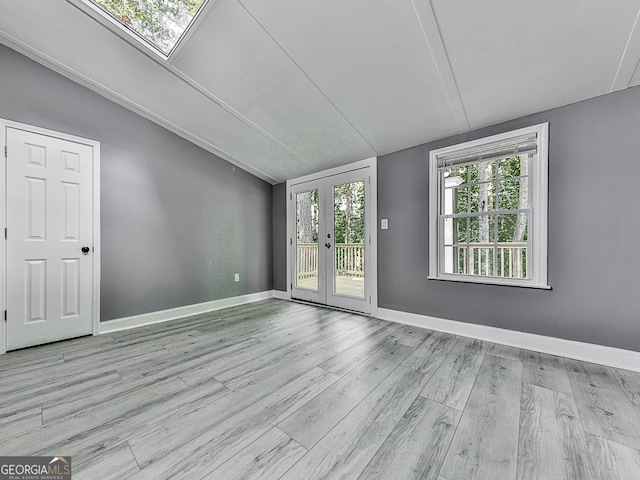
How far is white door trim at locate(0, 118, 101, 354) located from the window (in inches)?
147

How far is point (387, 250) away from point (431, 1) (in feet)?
7.87

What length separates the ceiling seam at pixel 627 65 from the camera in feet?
5.43

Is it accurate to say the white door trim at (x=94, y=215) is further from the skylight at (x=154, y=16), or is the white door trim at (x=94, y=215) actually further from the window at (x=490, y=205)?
the window at (x=490, y=205)

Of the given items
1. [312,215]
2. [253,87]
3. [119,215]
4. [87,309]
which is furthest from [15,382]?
[312,215]

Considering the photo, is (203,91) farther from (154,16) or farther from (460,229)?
(460,229)

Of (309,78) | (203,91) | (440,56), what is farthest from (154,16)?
(440,56)

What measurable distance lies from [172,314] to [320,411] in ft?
8.96

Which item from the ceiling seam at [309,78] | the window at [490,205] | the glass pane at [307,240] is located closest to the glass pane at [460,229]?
the window at [490,205]

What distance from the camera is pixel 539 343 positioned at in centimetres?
238

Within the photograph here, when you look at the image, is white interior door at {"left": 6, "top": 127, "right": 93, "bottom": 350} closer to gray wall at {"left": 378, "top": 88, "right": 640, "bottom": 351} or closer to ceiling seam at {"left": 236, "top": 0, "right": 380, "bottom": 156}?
ceiling seam at {"left": 236, "top": 0, "right": 380, "bottom": 156}

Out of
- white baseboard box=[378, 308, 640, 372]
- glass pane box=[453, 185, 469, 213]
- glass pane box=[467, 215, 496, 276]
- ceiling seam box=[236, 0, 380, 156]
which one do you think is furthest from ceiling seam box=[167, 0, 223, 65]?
white baseboard box=[378, 308, 640, 372]

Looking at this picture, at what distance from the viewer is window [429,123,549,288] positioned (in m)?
2.44

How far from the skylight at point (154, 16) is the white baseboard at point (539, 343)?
3564mm

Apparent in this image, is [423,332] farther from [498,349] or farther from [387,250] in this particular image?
[387,250]
